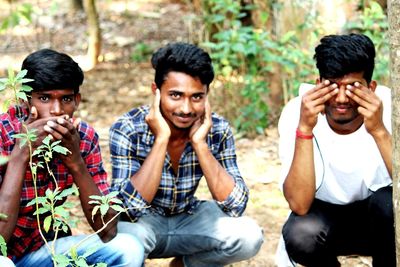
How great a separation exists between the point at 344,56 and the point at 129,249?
135 centimetres

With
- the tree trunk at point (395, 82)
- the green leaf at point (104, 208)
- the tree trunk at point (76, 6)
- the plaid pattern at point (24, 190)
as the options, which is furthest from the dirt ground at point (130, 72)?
the tree trunk at point (395, 82)

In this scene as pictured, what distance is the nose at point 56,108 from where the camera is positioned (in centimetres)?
326

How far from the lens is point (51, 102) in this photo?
10.8 feet

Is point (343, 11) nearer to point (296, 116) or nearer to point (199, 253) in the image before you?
point (296, 116)

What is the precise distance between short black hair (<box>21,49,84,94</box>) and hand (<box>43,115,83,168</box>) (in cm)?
16

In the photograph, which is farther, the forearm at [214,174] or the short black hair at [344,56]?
the forearm at [214,174]

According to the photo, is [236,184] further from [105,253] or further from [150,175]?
[105,253]

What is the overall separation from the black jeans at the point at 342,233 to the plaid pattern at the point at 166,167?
1.17ft

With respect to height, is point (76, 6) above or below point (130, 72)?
above

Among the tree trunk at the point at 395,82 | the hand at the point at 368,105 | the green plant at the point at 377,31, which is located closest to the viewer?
the tree trunk at the point at 395,82

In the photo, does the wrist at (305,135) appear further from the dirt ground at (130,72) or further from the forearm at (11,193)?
the forearm at (11,193)

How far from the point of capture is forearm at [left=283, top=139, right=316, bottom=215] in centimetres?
356

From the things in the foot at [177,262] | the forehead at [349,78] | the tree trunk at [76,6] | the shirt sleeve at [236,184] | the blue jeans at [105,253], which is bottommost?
the foot at [177,262]

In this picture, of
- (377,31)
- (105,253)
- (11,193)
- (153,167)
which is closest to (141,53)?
(377,31)
